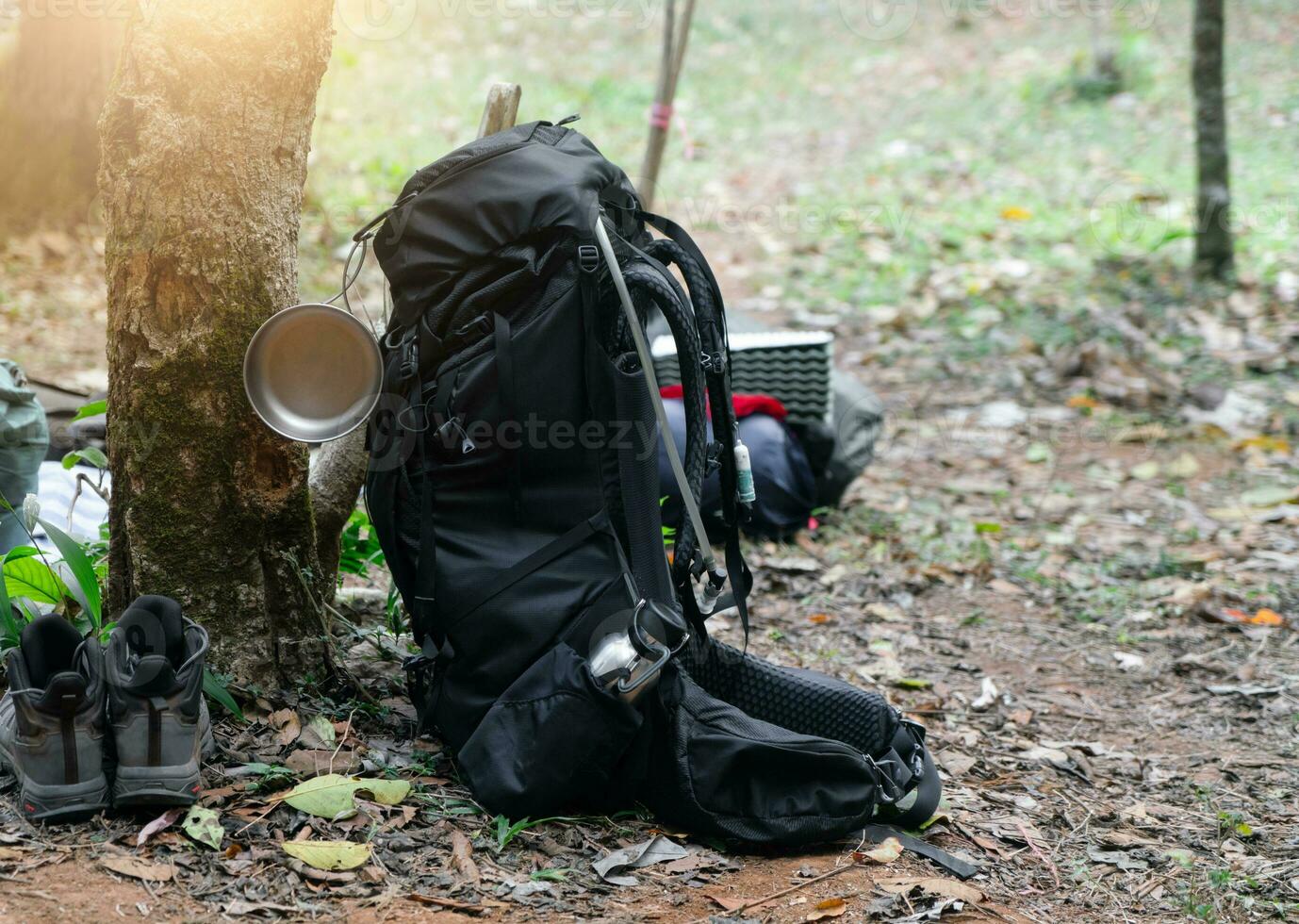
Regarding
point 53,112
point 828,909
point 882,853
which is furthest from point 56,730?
point 53,112

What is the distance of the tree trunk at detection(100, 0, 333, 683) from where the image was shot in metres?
2.20

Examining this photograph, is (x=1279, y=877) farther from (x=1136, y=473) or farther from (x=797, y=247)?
(x=797, y=247)

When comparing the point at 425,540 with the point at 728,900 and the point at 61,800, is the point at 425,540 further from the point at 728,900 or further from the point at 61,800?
the point at 728,900

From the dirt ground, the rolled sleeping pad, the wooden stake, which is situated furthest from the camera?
the rolled sleeping pad

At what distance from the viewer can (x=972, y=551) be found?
4.35 metres

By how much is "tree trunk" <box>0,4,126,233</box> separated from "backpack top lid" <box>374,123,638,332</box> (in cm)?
447

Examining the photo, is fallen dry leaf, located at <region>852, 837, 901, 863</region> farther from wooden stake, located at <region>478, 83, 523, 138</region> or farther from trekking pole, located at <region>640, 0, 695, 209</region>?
trekking pole, located at <region>640, 0, 695, 209</region>

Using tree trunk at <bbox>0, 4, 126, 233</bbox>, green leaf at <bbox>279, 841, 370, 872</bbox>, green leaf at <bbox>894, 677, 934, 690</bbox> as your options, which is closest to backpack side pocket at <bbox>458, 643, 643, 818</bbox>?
green leaf at <bbox>279, 841, 370, 872</bbox>

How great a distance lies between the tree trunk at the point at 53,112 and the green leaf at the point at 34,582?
13.9 ft

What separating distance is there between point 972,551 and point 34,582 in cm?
318

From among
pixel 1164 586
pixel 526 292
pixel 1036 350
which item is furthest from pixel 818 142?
pixel 526 292

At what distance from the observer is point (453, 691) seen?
236cm

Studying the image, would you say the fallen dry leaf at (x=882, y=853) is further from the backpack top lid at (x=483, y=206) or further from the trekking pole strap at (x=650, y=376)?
the backpack top lid at (x=483, y=206)

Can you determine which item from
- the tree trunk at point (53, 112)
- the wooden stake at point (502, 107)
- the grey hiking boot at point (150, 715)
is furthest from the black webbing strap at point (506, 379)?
the tree trunk at point (53, 112)
